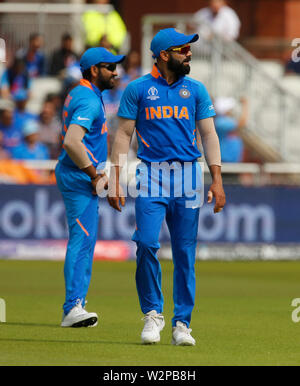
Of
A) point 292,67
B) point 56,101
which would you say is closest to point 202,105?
point 56,101

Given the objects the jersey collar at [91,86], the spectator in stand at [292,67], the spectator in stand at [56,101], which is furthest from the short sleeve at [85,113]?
the spectator in stand at [292,67]

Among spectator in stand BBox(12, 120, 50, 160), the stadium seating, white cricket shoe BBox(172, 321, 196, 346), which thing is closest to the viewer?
white cricket shoe BBox(172, 321, 196, 346)

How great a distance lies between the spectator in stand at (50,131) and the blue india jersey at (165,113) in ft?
35.2

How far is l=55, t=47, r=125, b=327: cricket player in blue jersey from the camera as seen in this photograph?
9.73m

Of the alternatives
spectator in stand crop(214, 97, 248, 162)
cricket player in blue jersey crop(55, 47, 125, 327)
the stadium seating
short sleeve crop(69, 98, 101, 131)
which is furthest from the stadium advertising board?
short sleeve crop(69, 98, 101, 131)

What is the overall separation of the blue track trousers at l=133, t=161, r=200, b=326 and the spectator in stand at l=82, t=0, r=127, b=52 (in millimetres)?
13303

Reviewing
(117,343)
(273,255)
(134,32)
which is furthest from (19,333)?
(134,32)

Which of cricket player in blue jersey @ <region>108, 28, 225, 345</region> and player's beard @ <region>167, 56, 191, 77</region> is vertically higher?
player's beard @ <region>167, 56, 191, 77</region>

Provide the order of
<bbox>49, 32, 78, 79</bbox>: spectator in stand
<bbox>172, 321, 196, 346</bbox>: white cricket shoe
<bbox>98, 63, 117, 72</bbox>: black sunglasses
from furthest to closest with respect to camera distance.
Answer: <bbox>49, 32, 78, 79</bbox>: spectator in stand < <bbox>98, 63, 117, 72</bbox>: black sunglasses < <bbox>172, 321, 196, 346</bbox>: white cricket shoe

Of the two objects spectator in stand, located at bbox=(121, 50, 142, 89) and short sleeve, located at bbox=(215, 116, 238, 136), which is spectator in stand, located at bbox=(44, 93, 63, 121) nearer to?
spectator in stand, located at bbox=(121, 50, 142, 89)

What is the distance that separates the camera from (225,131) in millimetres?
19750

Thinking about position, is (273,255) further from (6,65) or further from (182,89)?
(182,89)

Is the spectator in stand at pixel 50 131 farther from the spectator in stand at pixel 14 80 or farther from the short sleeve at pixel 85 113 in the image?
the short sleeve at pixel 85 113

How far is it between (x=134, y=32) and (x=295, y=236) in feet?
30.8
